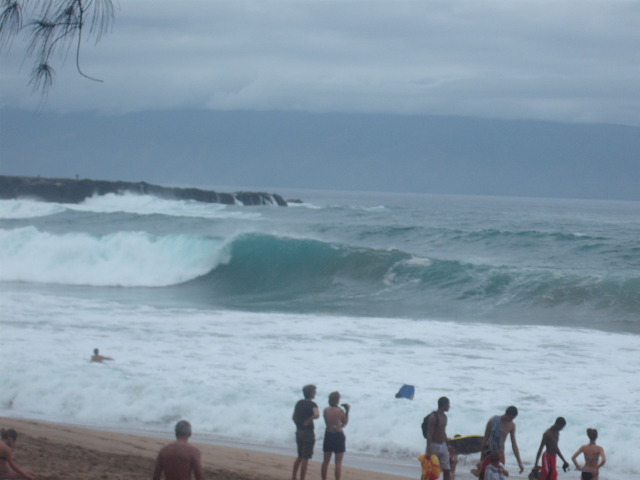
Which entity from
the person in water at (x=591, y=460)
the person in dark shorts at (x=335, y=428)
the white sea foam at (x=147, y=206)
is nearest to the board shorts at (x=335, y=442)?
the person in dark shorts at (x=335, y=428)

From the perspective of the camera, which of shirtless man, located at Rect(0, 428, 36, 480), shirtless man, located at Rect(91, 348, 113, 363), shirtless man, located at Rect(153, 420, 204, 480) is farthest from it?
shirtless man, located at Rect(91, 348, 113, 363)

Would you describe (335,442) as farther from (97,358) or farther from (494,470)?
(97,358)

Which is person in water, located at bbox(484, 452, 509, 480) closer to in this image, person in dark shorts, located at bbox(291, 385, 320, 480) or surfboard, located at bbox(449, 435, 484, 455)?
surfboard, located at bbox(449, 435, 484, 455)

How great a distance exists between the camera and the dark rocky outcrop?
65.9 m

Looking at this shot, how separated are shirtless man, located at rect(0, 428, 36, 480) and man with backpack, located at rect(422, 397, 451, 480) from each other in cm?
356

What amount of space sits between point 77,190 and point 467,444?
62.0 m

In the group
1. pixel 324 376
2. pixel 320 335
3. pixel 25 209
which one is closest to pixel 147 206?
pixel 25 209

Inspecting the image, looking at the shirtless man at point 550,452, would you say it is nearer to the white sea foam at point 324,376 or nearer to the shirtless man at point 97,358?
the white sea foam at point 324,376

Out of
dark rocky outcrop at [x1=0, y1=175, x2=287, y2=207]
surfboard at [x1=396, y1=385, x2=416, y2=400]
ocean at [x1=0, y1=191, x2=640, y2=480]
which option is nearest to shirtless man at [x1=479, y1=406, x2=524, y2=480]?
ocean at [x1=0, y1=191, x2=640, y2=480]

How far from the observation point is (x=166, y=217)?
4538 cm

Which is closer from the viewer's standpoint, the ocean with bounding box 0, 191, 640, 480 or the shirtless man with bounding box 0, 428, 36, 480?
the shirtless man with bounding box 0, 428, 36, 480

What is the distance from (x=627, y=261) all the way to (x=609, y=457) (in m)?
23.5

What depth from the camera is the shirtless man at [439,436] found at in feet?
27.0

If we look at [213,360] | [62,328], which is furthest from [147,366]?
[62,328]
